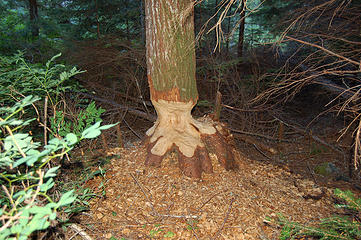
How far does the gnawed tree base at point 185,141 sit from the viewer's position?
3197 mm

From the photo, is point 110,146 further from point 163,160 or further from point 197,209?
point 197,209

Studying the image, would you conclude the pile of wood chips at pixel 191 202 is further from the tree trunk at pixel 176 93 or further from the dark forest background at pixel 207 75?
the dark forest background at pixel 207 75

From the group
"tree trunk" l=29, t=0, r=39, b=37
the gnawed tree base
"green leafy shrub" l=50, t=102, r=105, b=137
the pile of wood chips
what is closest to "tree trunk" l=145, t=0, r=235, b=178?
the gnawed tree base

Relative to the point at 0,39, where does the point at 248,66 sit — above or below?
below

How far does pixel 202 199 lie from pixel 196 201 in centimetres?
9

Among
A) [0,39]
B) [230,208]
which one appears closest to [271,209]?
[230,208]

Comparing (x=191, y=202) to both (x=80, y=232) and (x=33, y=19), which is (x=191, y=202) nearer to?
(x=80, y=232)

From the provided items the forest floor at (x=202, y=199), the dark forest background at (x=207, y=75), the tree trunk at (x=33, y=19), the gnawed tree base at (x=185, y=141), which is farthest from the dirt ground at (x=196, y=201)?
the tree trunk at (x=33, y=19)

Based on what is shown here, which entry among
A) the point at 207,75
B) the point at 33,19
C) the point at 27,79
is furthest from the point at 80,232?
the point at 33,19

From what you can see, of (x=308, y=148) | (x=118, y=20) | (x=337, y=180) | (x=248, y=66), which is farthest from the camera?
(x=248, y=66)

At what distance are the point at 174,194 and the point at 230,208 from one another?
2.29 ft

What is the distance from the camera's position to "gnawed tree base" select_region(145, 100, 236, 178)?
126 inches

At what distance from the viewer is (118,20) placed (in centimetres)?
816

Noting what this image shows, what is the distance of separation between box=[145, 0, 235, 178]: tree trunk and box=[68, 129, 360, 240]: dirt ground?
0.60 ft
